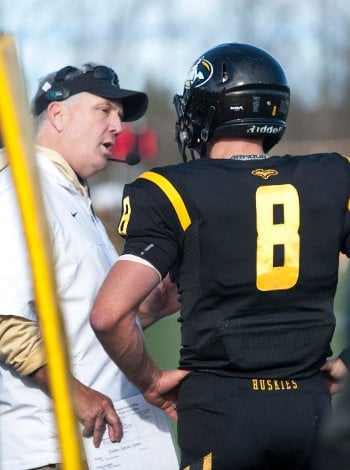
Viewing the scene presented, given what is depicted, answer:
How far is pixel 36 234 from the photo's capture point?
6.09 feet

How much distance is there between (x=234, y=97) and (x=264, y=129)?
0.14m

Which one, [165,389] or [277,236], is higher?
[277,236]

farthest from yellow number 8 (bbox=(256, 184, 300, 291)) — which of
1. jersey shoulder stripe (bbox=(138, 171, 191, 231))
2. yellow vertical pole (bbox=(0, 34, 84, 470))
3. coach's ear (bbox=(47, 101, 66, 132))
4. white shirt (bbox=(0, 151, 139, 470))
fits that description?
coach's ear (bbox=(47, 101, 66, 132))

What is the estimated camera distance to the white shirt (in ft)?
10.8

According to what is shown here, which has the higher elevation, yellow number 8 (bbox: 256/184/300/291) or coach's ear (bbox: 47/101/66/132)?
coach's ear (bbox: 47/101/66/132)

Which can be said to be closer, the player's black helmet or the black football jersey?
the black football jersey

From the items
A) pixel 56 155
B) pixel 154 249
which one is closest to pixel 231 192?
pixel 154 249

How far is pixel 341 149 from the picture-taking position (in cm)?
2683

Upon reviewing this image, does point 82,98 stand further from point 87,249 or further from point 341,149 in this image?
point 341,149

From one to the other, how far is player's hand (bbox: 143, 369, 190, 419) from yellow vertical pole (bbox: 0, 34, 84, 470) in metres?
1.26

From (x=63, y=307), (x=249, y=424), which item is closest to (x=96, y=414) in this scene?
(x=63, y=307)

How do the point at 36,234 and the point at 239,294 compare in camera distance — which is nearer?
the point at 36,234

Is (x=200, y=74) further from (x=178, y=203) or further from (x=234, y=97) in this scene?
(x=178, y=203)

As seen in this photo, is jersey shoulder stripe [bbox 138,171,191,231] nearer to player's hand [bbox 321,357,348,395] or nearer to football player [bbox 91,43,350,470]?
football player [bbox 91,43,350,470]
